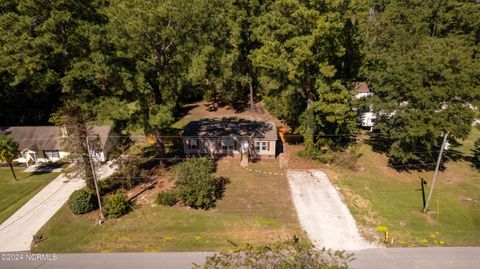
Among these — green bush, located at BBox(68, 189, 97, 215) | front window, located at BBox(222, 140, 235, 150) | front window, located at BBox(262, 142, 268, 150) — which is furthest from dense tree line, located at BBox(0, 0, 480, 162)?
front window, located at BBox(222, 140, 235, 150)

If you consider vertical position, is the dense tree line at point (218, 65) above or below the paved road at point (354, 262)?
above

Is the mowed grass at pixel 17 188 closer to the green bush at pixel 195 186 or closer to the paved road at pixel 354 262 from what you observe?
the paved road at pixel 354 262

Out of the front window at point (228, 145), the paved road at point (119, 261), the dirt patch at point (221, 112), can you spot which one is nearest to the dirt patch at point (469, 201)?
the front window at point (228, 145)

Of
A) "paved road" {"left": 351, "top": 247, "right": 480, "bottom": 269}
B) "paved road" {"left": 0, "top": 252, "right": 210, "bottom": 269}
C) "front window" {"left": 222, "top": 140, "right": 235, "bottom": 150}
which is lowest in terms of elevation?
"paved road" {"left": 351, "top": 247, "right": 480, "bottom": 269}

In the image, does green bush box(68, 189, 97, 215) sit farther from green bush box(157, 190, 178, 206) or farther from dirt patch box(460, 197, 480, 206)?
dirt patch box(460, 197, 480, 206)

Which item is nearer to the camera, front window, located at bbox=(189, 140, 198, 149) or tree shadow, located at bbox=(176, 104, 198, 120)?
front window, located at bbox=(189, 140, 198, 149)

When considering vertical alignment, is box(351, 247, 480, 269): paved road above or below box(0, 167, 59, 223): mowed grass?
below

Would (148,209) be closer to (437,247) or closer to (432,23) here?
(437,247)

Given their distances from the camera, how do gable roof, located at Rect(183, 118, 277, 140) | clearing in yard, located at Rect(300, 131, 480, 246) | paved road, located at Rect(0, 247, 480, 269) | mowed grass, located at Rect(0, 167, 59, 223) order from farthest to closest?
gable roof, located at Rect(183, 118, 277, 140)
mowed grass, located at Rect(0, 167, 59, 223)
clearing in yard, located at Rect(300, 131, 480, 246)
paved road, located at Rect(0, 247, 480, 269)

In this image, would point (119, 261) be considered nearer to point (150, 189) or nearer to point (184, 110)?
point (150, 189)
